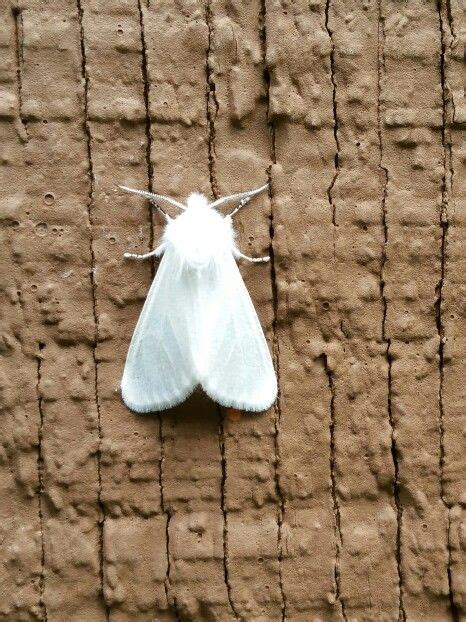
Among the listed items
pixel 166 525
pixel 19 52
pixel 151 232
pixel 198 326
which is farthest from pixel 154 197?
pixel 166 525

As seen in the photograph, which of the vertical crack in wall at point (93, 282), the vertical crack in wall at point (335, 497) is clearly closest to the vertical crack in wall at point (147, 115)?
the vertical crack in wall at point (93, 282)

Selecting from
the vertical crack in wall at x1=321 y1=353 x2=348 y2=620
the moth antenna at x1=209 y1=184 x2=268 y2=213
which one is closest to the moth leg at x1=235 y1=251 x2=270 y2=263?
the moth antenna at x1=209 y1=184 x2=268 y2=213

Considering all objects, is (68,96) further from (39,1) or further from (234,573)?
(234,573)

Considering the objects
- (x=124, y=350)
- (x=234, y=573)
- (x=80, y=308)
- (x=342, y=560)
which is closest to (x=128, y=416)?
(x=124, y=350)

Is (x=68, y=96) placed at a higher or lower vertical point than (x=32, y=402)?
higher

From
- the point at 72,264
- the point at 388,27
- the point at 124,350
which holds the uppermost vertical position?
the point at 388,27

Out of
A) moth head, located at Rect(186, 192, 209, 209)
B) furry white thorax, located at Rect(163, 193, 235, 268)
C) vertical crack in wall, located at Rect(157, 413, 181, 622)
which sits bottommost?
vertical crack in wall, located at Rect(157, 413, 181, 622)

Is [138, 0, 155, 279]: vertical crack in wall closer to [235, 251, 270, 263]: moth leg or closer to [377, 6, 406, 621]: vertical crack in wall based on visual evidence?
[235, 251, 270, 263]: moth leg

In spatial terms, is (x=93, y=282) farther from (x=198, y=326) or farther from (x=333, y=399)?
(x=333, y=399)
